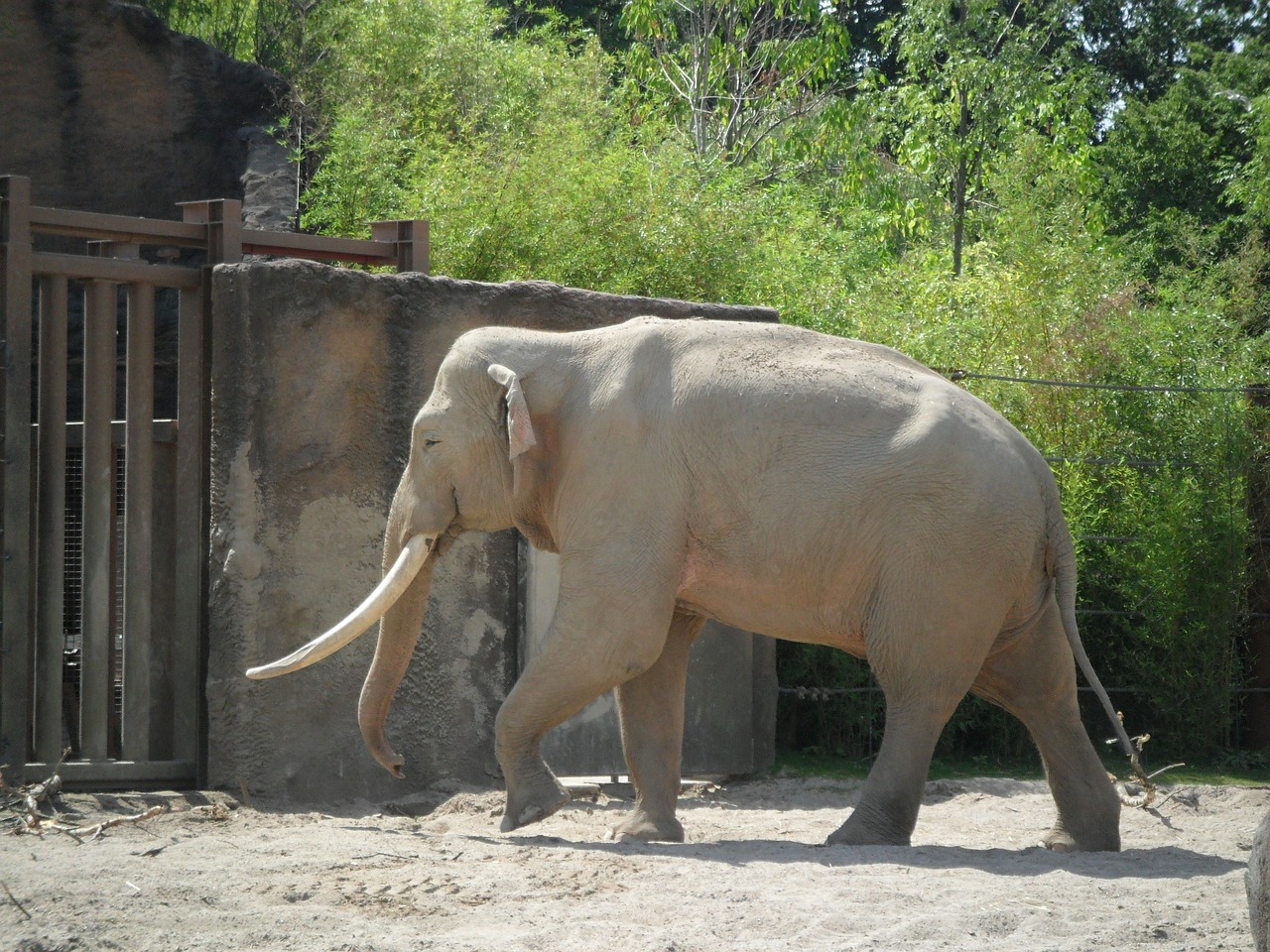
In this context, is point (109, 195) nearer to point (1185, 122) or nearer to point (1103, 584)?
point (1103, 584)

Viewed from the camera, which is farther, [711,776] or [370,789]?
[711,776]

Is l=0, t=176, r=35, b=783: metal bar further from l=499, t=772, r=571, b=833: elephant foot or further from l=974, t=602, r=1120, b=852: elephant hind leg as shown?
l=974, t=602, r=1120, b=852: elephant hind leg

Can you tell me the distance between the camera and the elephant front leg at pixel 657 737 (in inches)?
231

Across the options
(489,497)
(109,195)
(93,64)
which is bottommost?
(489,497)

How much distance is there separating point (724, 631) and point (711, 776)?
745 millimetres

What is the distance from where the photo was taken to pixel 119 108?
13.1m

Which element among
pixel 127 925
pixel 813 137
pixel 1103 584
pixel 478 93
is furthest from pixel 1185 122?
pixel 127 925

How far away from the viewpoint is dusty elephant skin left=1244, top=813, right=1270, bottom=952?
119 inches

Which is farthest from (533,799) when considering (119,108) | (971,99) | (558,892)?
(971,99)

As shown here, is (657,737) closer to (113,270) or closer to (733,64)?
(113,270)

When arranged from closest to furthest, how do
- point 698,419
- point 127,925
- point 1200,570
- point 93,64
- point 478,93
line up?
point 127,925
point 698,419
point 1200,570
point 93,64
point 478,93

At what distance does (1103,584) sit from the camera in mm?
9133

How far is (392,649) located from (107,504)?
147 centimetres

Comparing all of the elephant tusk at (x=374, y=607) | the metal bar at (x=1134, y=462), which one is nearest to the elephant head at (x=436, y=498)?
the elephant tusk at (x=374, y=607)
